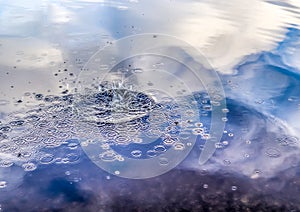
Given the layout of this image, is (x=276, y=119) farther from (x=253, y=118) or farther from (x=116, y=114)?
(x=116, y=114)

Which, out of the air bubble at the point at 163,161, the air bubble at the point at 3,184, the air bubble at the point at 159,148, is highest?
the air bubble at the point at 159,148

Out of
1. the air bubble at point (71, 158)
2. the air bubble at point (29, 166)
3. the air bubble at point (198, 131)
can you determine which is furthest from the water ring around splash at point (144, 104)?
the air bubble at point (29, 166)

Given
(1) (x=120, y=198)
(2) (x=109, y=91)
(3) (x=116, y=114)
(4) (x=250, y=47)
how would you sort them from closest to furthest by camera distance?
(1) (x=120, y=198) → (3) (x=116, y=114) → (2) (x=109, y=91) → (4) (x=250, y=47)

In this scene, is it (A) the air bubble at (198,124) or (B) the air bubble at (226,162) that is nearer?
(B) the air bubble at (226,162)

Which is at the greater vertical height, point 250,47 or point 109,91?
point 250,47

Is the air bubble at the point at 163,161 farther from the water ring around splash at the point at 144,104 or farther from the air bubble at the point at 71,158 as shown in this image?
the air bubble at the point at 71,158

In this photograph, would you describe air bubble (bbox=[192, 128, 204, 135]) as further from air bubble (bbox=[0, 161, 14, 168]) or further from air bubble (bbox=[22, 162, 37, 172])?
air bubble (bbox=[0, 161, 14, 168])

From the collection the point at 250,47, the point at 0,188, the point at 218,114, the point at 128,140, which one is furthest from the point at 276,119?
the point at 0,188
